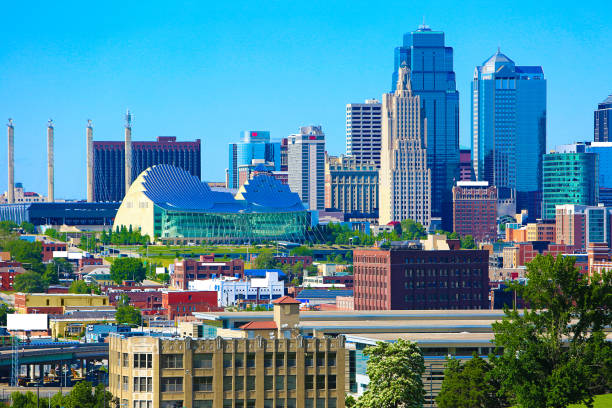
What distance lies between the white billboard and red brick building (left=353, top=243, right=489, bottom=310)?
33257 millimetres

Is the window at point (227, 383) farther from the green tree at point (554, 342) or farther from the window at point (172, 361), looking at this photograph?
the green tree at point (554, 342)

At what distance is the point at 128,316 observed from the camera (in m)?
169

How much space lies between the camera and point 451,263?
6732 inches

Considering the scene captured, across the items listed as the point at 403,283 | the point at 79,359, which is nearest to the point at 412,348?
the point at 79,359

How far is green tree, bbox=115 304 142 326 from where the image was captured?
168 meters

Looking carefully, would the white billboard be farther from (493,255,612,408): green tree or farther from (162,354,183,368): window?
(493,255,612,408): green tree

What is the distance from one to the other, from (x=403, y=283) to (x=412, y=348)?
83800mm

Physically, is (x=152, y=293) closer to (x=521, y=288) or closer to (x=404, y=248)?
(x=404, y=248)

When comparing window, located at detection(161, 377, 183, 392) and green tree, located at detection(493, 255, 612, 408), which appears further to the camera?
green tree, located at detection(493, 255, 612, 408)

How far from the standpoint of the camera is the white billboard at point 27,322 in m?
163

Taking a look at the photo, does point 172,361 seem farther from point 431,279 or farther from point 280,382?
point 431,279

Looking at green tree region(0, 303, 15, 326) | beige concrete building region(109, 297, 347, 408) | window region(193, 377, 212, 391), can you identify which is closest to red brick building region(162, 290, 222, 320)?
green tree region(0, 303, 15, 326)

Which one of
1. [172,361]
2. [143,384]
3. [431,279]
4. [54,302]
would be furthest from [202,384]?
[54,302]

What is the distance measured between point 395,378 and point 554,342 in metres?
7.92
